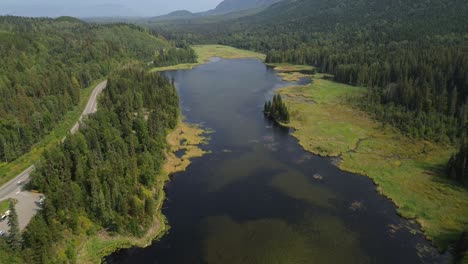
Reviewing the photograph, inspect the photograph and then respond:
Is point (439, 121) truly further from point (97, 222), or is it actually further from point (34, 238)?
point (34, 238)

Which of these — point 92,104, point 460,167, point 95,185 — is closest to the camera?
point 95,185

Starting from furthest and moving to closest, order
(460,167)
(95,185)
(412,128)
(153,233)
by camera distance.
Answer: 1. (412,128)
2. (460,167)
3. (153,233)
4. (95,185)

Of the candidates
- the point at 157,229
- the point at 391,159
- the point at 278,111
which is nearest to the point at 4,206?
the point at 157,229

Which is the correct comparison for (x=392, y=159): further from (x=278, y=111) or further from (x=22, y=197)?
(x=22, y=197)

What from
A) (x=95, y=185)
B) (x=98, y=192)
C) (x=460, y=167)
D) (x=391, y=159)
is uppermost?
(x=95, y=185)

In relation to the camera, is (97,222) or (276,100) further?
(276,100)

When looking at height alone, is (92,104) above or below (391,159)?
above

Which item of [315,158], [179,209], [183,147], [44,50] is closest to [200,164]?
[183,147]
